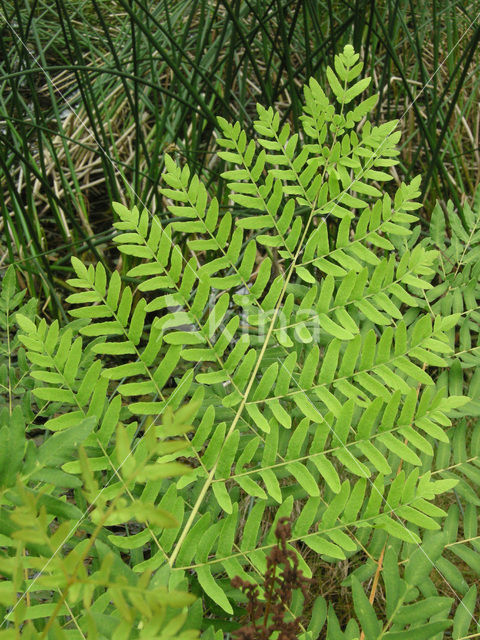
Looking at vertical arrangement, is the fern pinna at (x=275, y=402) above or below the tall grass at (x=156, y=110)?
below

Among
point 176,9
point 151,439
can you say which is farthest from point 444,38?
point 151,439

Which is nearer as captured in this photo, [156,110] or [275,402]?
[275,402]

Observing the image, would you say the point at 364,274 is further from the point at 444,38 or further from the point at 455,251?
the point at 444,38

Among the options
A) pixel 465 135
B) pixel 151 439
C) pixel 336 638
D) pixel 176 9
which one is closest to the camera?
pixel 151 439

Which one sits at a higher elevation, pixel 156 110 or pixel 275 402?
pixel 156 110

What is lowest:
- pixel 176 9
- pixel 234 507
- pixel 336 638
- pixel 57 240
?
pixel 336 638

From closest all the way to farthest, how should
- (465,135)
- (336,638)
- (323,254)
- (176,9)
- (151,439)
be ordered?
(151,439) → (336,638) → (323,254) → (465,135) → (176,9)

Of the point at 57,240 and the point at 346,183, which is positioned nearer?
the point at 346,183

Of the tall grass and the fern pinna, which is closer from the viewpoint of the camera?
the fern pinna

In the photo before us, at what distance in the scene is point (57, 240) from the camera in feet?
5.25

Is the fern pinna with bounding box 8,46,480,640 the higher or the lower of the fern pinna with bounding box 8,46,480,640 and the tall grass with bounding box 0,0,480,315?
the lower

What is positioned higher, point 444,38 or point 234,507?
point 444,38

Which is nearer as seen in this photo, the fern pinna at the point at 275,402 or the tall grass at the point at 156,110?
the fern pinna at the point at 275,402

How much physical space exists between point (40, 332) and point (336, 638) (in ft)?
1.01
